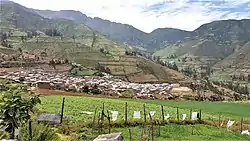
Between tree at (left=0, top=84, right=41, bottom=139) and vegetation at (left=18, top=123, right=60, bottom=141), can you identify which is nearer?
vegetation at (left=18, top=123, right=60, bottom=141)

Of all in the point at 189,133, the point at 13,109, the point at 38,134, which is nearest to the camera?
the point at 38,134

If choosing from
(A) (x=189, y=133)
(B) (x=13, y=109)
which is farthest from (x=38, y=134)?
(A) (x=189, y=133)

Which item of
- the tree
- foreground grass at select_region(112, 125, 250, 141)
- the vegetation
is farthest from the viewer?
foreground grass at select_region(112, 125, 250, 141)

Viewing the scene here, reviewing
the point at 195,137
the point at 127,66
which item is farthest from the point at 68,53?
the point at 195,137

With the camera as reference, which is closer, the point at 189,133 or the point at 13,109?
the point at 13,109

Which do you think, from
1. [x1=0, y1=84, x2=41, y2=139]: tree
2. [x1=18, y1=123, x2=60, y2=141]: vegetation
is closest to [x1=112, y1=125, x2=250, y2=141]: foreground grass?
[x1=0, y1=84, x2=41, y2=139]: tree

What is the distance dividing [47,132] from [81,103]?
23586mm

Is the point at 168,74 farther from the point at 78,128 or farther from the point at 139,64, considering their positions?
the point at 78,128

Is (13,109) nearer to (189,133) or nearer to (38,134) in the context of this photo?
(38,134)

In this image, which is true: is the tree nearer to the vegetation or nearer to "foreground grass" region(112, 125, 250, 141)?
the vegetation

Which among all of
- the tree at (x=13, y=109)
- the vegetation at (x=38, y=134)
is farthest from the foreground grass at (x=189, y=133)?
the vegetation at (x=38, y=134)

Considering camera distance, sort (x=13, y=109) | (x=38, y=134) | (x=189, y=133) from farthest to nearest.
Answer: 1. (x=189, y=133)
2. (x=13, y=109)
3. (x=38, y=134)

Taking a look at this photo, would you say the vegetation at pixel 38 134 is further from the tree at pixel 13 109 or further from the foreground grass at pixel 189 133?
the foreground grass at pixel 189 133

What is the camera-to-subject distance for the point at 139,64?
167875mm
